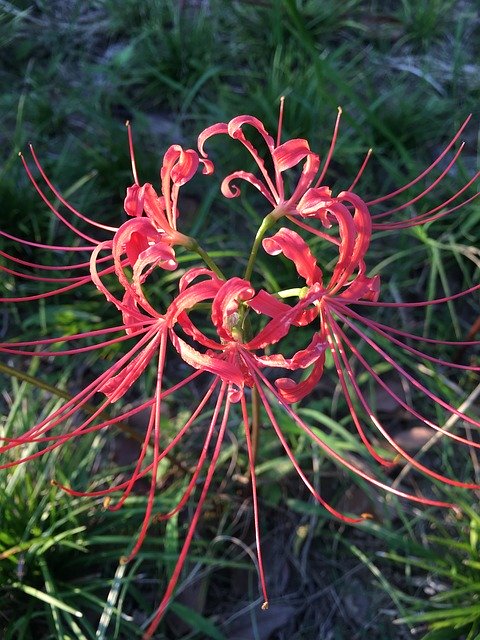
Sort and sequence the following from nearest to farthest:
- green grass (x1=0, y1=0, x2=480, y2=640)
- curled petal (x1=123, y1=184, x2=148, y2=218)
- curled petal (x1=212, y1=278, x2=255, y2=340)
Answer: curled petal (x1=212, y1=278, x2=255, y2=340), curled petal (x1=123, y1=184, x2=148, y2=218), green grass (x1=0, y1=0, x2=480, y2=640)

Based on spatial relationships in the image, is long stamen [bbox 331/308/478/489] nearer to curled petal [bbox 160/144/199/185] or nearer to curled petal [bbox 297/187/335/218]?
curled petal [bbox 297/187/335/218]

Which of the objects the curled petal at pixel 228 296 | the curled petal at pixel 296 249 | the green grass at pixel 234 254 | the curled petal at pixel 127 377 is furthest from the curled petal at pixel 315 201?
the green grass at pixel 234 254

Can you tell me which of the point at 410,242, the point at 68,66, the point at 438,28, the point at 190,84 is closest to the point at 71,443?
the point at 410,242

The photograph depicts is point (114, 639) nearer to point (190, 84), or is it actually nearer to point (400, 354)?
point (400, 354)

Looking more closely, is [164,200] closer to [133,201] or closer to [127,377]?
[133,201]

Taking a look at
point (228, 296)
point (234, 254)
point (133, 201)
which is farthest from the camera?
point (234, 254)

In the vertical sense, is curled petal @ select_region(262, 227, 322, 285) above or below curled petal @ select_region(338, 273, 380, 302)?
above

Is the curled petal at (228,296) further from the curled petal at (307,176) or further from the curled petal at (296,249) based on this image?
the curled petal at (307,176)

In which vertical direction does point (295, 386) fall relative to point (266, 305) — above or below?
below

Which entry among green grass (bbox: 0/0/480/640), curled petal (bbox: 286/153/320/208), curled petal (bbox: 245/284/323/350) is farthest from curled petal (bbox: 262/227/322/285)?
green grass (bbox: 0/0/480/640)

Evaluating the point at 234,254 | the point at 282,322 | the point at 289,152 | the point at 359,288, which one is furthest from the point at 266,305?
the point at 234,254
